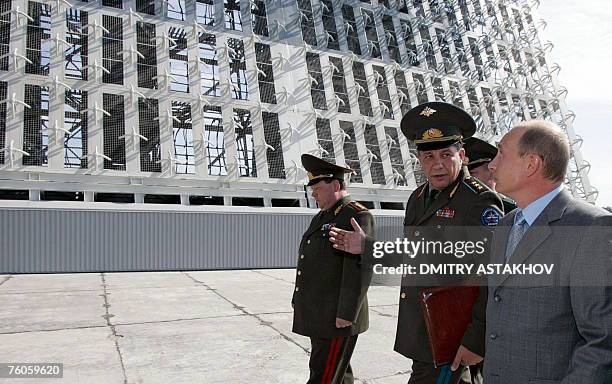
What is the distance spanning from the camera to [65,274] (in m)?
13.5

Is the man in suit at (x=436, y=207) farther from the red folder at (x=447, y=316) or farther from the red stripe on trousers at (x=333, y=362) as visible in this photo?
the red stripe on trousers at (x=333, y=362)

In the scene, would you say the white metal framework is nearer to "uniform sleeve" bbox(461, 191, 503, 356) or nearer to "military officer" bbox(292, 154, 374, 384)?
"military officer" bbox(292, 154, 374, 384)

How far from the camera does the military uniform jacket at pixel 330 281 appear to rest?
3.26 meters

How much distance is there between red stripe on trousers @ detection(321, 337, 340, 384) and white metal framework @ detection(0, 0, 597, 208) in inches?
492

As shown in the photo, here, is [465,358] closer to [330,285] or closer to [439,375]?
[439,375]

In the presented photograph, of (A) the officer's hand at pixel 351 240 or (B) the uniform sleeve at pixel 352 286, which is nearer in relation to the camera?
(A) the officer's hand at pixel 351 240

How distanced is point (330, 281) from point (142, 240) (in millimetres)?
12237

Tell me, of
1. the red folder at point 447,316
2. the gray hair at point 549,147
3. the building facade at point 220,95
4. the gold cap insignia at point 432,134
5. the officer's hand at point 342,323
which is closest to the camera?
the gray hair at point 549,147

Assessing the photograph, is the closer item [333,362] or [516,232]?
[516,232]

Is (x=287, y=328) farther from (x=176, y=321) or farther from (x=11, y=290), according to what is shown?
(x=11, y=290)

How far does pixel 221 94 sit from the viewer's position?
54.1 ft

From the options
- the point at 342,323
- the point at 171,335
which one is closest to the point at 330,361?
→ the point at 342,323

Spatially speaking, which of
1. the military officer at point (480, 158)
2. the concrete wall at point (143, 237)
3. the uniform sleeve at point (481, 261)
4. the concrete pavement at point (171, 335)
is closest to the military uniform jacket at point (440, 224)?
the uniform sleeve at point (481, 261)

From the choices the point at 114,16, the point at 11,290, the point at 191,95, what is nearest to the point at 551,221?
the point at 11,290
